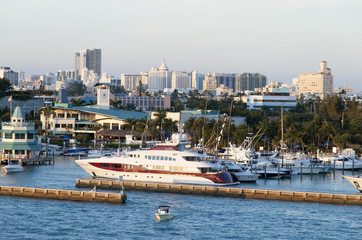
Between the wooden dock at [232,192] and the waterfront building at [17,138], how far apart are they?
83.6 feet

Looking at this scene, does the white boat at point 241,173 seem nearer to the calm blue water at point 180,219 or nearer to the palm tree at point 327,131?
the calm blue water at point 180,219

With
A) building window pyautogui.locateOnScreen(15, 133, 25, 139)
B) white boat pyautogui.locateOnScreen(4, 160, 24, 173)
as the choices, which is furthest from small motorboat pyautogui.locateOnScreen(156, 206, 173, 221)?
building window pyautogui.locateOnScreen(15, 133, 25, 139)

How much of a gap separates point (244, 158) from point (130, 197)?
3263 cm

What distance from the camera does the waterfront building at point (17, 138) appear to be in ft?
292

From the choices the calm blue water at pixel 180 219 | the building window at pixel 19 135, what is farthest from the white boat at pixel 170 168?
the building window at pixel 19 135

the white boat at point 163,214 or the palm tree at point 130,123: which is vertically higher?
the palm tree at point 130,123

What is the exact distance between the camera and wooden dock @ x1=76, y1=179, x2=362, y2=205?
2317 inches

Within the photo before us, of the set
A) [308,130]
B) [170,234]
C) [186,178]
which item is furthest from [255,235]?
[308,130]

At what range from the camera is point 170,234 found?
4678cm

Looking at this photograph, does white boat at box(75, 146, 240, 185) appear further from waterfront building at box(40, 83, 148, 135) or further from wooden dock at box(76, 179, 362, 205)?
waterfront building at box(40, 83, 148, 135)

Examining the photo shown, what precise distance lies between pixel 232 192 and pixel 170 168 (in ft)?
25.4

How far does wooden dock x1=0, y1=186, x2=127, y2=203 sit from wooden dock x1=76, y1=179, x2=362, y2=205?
22.8 ft

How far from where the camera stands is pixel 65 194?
58.6 m

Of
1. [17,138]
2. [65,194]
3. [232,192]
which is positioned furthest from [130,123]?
[65,194]
